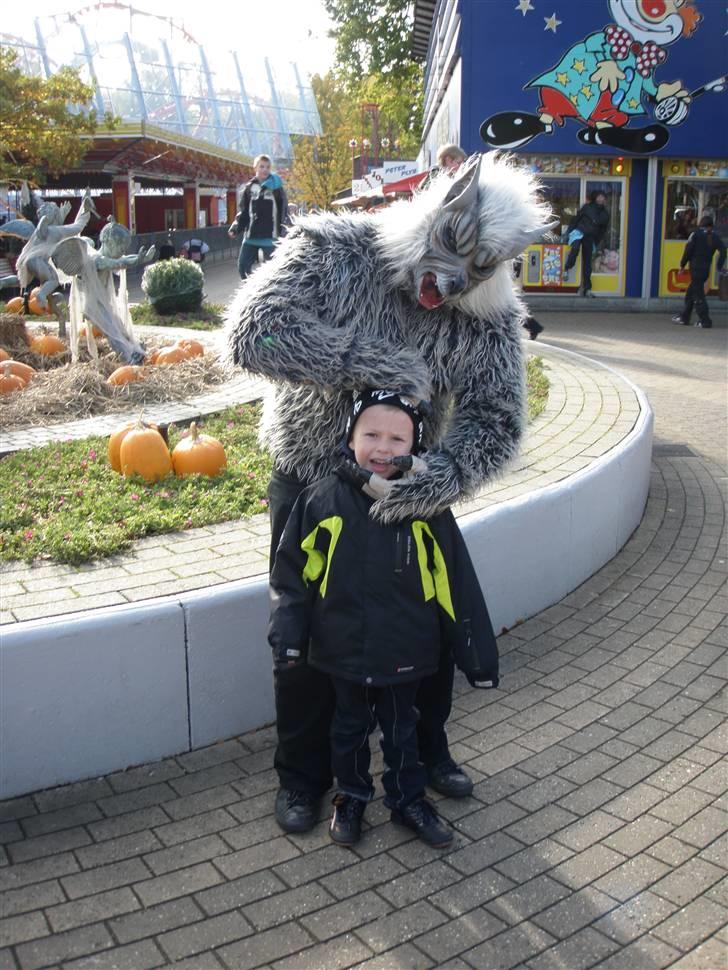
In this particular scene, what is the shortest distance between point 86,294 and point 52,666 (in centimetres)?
639

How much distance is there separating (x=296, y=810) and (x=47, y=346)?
7832 millimetres

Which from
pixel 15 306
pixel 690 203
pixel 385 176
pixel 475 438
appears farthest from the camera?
pixel 385 176

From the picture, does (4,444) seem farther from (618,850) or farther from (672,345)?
(672,345)

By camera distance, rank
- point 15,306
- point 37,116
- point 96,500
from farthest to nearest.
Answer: point 37,116, point 15,306, point 96,500

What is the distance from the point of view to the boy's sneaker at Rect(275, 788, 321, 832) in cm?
321

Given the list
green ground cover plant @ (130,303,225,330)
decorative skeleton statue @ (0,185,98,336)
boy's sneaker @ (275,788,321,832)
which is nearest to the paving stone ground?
boy's sneaker @ (275,788,321,832)

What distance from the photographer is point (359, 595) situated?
300 centimetres

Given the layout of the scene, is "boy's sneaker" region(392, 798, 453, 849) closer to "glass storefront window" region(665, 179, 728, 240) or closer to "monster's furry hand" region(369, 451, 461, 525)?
"monster's furry hand" region(369, 451, 461, 525)

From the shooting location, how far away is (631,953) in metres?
2.68

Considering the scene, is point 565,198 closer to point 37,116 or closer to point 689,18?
point 689,18

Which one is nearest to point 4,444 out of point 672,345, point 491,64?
point 672,345

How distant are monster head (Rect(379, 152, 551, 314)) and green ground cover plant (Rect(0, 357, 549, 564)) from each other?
6.92ft

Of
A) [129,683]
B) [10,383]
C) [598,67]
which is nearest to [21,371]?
[10,383]

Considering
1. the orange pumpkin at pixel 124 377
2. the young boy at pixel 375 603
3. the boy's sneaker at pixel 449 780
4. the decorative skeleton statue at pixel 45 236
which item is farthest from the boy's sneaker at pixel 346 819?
the decorative skeleton statue at pixel 45 236
